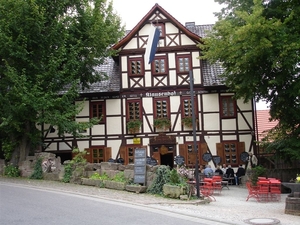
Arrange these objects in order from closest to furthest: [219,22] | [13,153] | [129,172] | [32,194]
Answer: [32,194], [129,172], [219,22], [13,153]

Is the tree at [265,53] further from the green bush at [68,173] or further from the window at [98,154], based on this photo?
the window at [98,154]

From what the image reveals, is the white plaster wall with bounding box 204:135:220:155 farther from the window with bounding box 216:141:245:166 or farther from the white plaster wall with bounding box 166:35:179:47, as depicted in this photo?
the white plaster wall with bounding box 166:35:179:47

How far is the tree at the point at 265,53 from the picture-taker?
17.0m

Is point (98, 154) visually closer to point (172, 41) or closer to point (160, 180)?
point (172, 41)

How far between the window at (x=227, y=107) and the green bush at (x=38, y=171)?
11436mm

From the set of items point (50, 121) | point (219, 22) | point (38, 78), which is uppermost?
point (219, 22)

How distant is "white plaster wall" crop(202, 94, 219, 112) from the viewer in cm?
2512

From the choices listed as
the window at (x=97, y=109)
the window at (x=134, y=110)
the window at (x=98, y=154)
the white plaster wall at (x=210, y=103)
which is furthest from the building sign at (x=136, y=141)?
the white plaster wall at (x=210, y=103)

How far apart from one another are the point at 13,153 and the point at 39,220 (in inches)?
484

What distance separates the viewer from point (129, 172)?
16422 mm

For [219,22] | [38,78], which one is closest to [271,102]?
[219,22]

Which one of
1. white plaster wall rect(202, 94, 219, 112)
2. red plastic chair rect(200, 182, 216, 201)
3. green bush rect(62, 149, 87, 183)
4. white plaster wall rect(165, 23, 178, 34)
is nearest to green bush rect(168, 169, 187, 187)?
red plastic chair rect(200, 182, 216, 201)

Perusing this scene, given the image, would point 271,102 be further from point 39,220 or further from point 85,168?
point 39,220

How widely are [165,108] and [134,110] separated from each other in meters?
1.91
